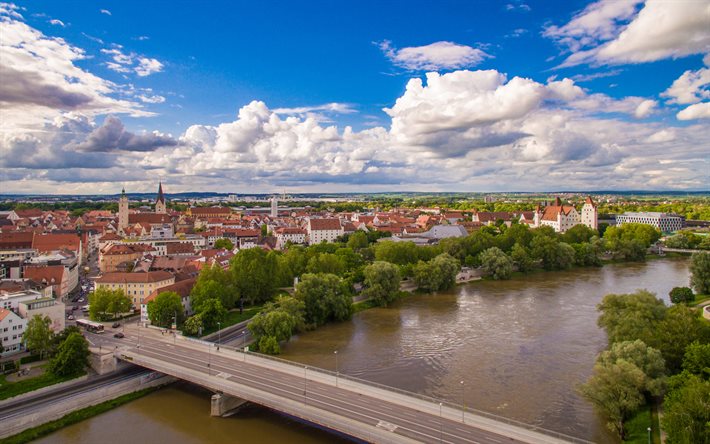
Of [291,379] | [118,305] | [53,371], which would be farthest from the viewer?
[118,305]

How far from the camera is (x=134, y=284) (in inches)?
1597

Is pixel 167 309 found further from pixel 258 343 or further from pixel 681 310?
pixel 681 310

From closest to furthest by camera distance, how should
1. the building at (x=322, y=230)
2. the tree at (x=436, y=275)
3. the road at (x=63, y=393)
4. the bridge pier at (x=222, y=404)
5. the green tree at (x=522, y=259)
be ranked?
the road at (x=63, y=393) → the bridge pier at (x=222, y=404) → the tree at (x=436, y=275) → the green tree at (x=522, y=259) → the building at (x=322, y=230)

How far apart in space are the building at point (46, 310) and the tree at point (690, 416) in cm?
3270

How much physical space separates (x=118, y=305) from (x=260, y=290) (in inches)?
451

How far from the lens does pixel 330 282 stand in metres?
38.2

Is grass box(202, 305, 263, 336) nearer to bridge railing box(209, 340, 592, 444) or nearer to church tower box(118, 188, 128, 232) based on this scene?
bridge railing box(209, 340, 592, 444)

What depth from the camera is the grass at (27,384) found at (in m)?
22.3

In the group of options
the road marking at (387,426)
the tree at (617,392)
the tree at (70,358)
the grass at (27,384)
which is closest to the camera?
the road marking at (387,426)

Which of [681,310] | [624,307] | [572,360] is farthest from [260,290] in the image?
[681,310]

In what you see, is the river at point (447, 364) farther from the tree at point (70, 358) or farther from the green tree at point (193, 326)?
the green tree at point (193, 326)

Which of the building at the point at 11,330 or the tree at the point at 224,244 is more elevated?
the tree at the point at 224,244

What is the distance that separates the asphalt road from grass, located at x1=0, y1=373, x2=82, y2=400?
4.06 m

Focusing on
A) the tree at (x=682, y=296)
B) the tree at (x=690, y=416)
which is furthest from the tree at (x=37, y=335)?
the tree at (x=682, y=296)
